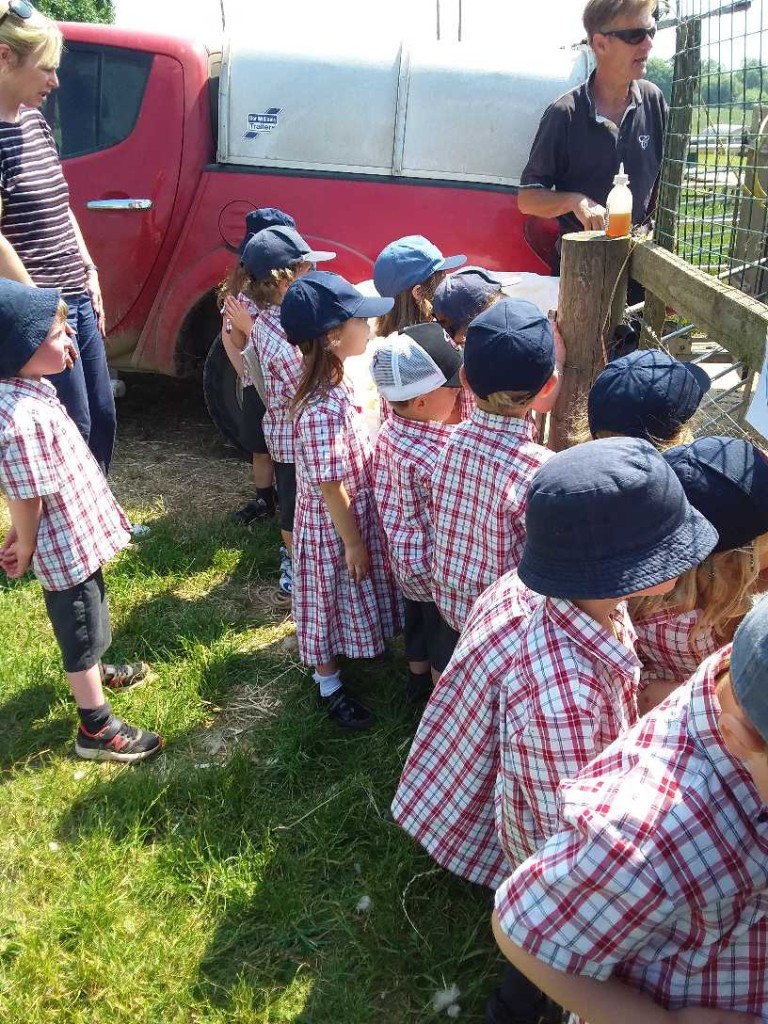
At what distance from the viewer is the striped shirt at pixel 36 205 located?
121 inches

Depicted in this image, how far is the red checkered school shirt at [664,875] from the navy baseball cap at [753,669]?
5.6 inches

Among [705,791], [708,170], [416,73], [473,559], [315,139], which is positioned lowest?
[473,559]

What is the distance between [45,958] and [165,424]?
384 centimetres

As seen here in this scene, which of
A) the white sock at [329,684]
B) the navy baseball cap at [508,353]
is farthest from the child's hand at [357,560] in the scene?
the navy baseball cap at [508,353]

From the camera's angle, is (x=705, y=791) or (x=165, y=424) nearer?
(x=705, y=791)

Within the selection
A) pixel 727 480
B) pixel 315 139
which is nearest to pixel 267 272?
pixel 315 139

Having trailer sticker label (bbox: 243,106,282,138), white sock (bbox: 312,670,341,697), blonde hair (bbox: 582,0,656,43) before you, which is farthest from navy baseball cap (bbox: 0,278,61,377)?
blonde hair (bbox: 582,0,656,43)

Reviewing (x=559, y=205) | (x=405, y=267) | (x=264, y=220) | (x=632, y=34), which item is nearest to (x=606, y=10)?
(x=632, y=34)

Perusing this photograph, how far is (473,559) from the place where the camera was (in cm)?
222

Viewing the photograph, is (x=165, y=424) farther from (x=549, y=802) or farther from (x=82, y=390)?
(x=549, y=802)

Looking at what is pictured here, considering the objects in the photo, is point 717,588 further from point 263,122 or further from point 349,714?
point 263,122

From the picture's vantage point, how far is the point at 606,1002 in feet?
3.67

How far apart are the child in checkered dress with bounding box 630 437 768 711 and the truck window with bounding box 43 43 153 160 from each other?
3682mm

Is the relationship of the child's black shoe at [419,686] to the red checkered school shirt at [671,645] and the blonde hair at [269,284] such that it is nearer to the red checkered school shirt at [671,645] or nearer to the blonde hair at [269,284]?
the red checkered school shirt at [671,645]
